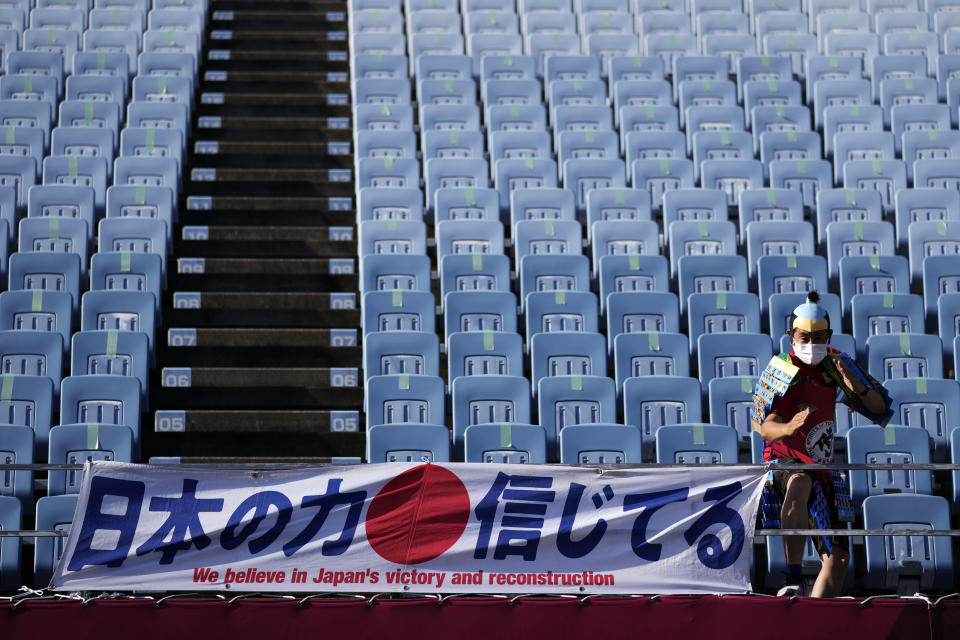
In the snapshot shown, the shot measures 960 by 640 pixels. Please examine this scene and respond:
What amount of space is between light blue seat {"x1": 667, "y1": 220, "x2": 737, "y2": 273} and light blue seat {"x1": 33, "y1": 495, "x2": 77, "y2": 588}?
4.28 metres

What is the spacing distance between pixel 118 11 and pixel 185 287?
4423 millimetres

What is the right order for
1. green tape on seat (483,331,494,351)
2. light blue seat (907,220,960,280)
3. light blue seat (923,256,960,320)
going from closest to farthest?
green tape on seat (483,331,494,351) < light blue seat (923,256,960,320) < light blue seat (907,220,960,280)

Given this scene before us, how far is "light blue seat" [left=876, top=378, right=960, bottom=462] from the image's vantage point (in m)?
6.39

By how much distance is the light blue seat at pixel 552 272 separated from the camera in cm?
744

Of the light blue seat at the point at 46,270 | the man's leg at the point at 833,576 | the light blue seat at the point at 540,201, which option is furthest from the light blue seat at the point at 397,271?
the man's leg at the point at 833,576

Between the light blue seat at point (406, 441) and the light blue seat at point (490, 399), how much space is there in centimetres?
44

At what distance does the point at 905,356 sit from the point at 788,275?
100 cm

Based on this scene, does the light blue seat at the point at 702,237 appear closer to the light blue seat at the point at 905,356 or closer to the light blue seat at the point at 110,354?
the light blue seat at the point at 905,356

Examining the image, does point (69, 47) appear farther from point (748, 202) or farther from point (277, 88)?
point (748, 202)

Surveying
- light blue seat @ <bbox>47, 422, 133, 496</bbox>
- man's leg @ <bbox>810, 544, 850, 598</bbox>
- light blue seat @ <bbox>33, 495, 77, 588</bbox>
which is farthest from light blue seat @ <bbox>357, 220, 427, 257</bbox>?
man's leg @ <bbox>810, 544, 850, 598</bbox>

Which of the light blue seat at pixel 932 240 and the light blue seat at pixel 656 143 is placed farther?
the light blue seat at pixel 656 143

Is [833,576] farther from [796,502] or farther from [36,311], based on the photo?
[36,311]

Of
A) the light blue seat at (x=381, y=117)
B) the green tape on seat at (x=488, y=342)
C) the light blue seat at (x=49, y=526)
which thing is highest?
the light blue seat at (x=381, y=117)

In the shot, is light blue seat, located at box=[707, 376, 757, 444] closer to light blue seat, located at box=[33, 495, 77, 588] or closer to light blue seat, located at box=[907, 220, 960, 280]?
light blue seat, located at box=[907, 220, 960, 280]
